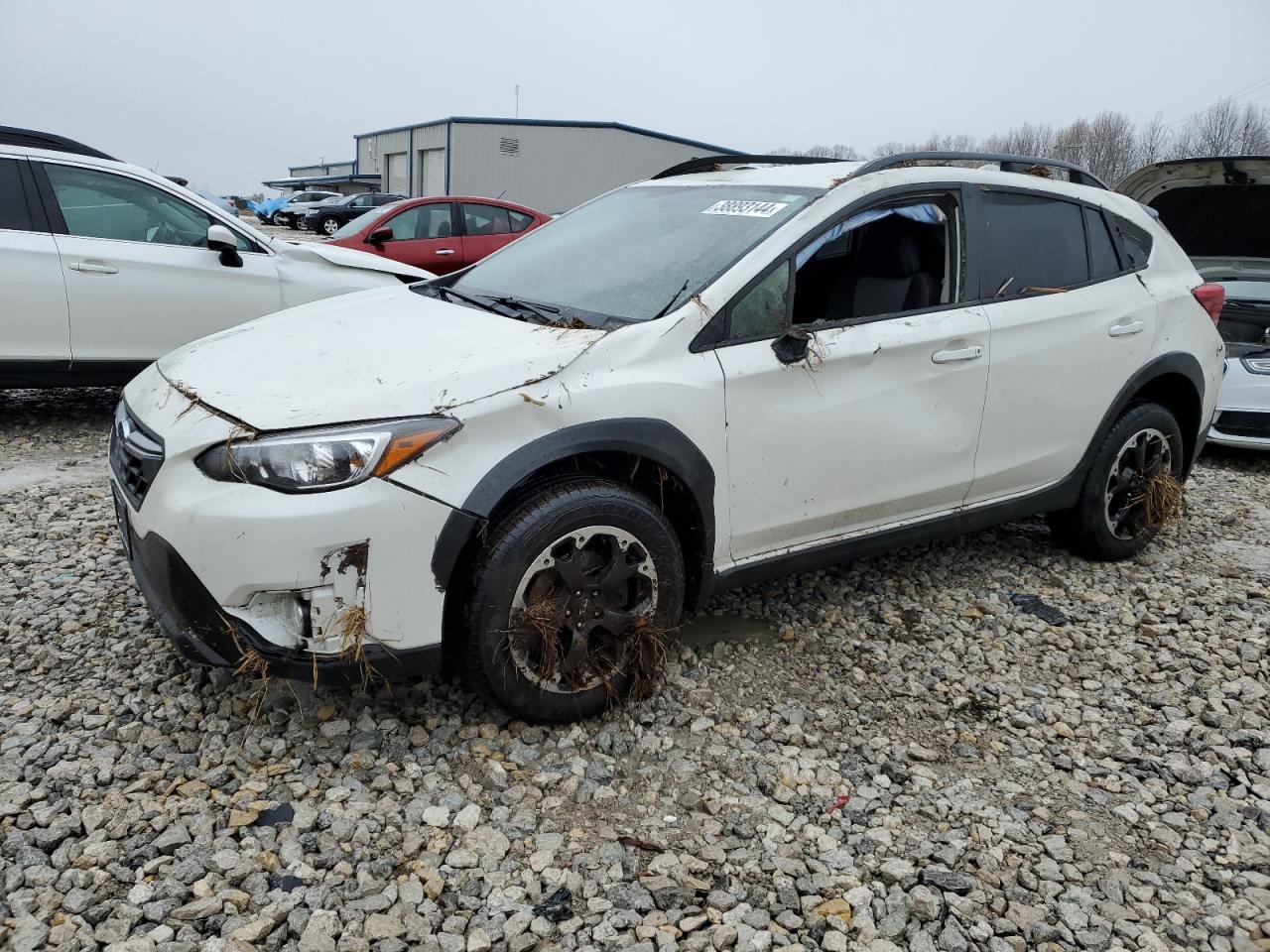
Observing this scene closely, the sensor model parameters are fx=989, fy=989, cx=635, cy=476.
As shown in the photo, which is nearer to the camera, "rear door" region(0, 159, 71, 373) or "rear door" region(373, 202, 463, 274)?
"rear door" region(0, 159, 71, 373)

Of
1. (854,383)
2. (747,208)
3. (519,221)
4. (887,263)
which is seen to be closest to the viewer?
(854,383)

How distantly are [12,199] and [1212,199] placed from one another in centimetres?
A: 800

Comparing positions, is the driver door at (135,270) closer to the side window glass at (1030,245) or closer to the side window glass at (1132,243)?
the side window glass at (1030,245)

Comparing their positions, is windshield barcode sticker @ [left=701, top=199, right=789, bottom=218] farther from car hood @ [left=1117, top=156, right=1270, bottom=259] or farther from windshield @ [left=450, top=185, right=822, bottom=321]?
car hood @ [left=1117, top=156, right=1270, bottom=259]

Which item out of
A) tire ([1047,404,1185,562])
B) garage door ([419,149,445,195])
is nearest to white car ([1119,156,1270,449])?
tire ([1047,404,1185,562])


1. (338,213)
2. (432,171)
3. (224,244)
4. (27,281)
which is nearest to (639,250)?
(224,244)

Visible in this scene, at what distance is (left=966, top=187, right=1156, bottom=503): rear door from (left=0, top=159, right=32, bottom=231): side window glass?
5.35m

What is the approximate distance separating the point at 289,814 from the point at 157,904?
1.31ft

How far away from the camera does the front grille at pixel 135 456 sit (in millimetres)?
2758

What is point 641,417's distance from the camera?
9.50 ft

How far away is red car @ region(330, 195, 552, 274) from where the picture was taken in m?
11.5

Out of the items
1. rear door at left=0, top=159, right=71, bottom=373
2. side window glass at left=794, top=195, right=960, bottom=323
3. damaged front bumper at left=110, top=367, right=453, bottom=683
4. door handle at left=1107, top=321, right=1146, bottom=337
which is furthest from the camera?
rear door at left=0, top=159, right=71, bottom=373

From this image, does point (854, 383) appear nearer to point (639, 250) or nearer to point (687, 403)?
point (687, 403)

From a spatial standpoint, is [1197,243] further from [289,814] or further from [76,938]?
[76,938]
